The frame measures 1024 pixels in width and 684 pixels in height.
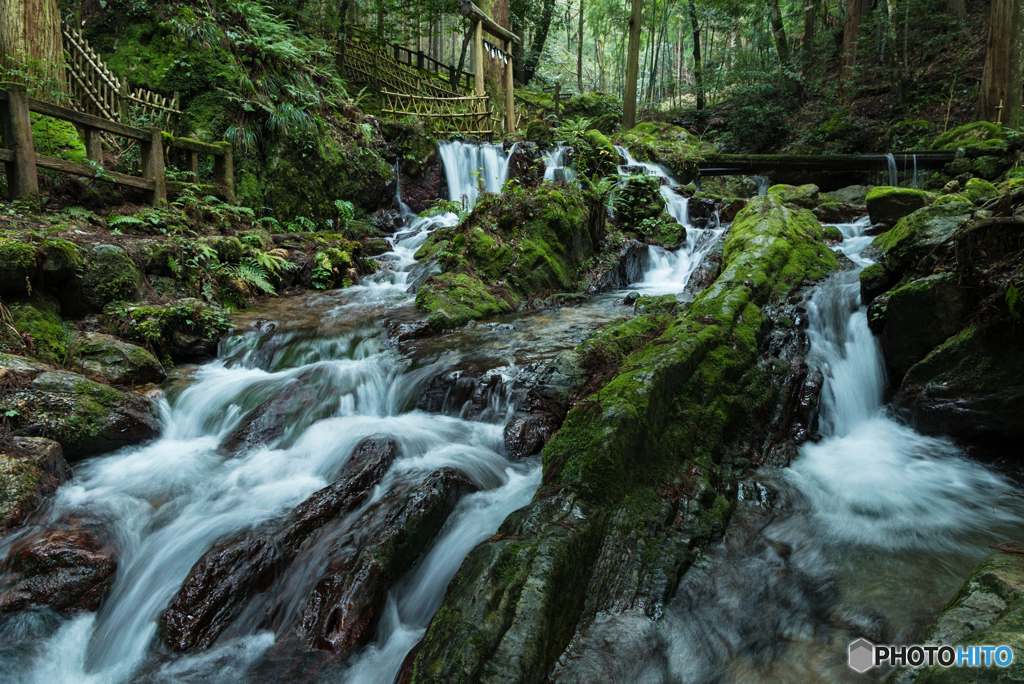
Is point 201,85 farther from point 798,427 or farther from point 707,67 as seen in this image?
point 707,67

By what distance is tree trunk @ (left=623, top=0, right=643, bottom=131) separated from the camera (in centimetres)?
1859

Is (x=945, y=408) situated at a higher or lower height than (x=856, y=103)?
lower

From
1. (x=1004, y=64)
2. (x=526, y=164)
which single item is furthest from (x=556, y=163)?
(x=1004, y=64)

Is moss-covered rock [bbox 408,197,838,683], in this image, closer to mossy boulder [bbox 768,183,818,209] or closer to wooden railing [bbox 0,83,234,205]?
wooden railing [bbox 0,83,234,205]

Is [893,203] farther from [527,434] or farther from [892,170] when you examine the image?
[527,434]

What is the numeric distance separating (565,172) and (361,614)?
39.2ft

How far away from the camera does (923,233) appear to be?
4941 mm

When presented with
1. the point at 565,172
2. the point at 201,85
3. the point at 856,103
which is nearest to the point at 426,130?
the point at 565,172

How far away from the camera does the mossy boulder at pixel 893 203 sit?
9.12 meters

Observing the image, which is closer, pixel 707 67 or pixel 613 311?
pixel 613 311

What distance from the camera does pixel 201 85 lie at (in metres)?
11.0

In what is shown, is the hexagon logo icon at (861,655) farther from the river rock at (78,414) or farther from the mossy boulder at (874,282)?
the river rock at (78,414)

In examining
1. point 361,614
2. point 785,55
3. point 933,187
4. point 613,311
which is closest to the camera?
point 361,614

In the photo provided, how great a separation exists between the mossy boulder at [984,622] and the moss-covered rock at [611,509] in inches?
45.4
